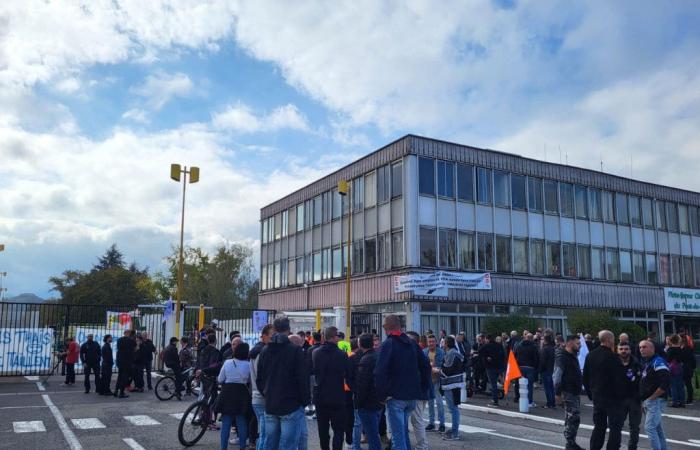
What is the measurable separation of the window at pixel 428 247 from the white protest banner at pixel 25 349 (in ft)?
54.1

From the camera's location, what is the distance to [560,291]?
3503 cm

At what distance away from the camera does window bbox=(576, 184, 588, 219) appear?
36969 mm

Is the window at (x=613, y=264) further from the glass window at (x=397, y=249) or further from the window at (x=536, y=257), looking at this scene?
the glass window at (x=397, y=249)

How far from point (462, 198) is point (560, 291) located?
811 centimetres

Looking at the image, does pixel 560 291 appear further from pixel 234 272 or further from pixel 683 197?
pixel 234 272

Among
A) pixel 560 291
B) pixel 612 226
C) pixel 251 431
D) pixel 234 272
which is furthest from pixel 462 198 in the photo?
pixel 234 272

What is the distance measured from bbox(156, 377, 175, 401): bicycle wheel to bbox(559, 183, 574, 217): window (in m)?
25.7

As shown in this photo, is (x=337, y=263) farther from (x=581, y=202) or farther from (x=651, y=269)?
(x=651, y=269)

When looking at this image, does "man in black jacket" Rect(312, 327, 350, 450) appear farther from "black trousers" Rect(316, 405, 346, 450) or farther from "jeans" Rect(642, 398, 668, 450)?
"jeans" Rect(642, 398, 668, 450)

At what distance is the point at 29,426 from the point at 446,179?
2322 centimetres

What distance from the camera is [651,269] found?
40.2 meters

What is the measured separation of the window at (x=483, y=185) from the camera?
33156 mm

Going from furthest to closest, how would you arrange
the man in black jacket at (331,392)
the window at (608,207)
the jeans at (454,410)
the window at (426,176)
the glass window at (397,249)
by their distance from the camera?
the window at (608,207), the window at (426,176), the glass window at (397,249), the jeans at (454,410), the man in black jacket at (331,392)

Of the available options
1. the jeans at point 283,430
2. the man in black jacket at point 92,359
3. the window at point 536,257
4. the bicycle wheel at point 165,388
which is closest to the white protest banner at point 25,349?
the man in black jacket at point 92,359
